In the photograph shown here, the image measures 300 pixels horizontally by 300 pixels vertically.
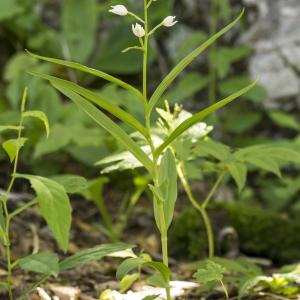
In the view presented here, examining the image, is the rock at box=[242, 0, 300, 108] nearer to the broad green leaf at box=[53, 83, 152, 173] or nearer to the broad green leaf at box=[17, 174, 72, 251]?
the broad green leaf at box=[53, 83, 152, 173]

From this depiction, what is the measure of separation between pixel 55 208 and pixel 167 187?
307 mm

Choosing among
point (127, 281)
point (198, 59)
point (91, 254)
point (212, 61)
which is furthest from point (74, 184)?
point (198, 59)

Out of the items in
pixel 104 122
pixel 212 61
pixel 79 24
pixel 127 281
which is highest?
pixel 79 24

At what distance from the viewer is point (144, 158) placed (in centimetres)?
157

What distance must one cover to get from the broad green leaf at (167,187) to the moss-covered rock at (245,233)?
44.4 inches

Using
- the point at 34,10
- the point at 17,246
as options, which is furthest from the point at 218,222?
the point at 34,10

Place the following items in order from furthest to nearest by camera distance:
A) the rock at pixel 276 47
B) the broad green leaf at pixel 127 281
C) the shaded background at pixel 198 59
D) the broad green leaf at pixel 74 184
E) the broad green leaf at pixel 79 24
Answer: the broad green leaf at pixel 79 24, the rock at pixel 276 47, the shaded background at pixel 198 59, the broad green leaf at pixel 127 281, the broad green leaf at pixel 74 184

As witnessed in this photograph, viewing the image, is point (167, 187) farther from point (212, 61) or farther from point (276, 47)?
point (276, 47)

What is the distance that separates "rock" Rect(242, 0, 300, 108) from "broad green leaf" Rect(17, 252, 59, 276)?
2.52 meters

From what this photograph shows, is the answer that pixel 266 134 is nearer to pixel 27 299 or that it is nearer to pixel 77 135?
pixel 77 135

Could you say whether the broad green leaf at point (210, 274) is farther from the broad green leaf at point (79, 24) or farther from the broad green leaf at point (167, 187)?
the broad green leaf at point (79, 24)

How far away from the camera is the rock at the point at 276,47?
3840mm

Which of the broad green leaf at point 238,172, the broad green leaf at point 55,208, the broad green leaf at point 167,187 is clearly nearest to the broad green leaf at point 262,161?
the broad green leaf at point 238,172

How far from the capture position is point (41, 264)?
60.0 inches
